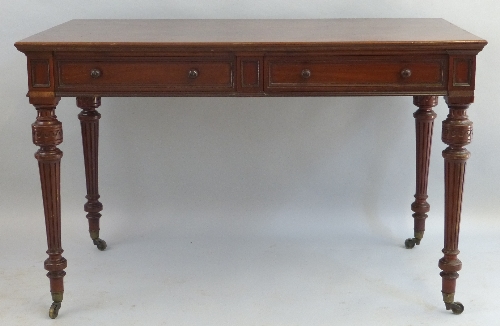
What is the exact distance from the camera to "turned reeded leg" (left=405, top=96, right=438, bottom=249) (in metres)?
3.51

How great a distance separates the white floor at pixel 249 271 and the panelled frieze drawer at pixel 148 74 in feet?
2.75

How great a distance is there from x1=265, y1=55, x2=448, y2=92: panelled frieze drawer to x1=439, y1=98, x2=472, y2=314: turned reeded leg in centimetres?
12

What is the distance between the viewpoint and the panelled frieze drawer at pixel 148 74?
2.85 m

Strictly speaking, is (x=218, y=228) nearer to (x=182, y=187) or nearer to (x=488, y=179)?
(x=182, y=187)

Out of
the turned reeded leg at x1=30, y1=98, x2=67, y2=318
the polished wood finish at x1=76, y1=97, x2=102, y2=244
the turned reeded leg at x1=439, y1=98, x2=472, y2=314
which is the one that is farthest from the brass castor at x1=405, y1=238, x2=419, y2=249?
the turned reeded leg at x1=30, y1=98, x2=67, y2=318

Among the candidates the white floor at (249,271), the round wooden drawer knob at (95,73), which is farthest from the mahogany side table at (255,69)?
the white floor at (249,271)

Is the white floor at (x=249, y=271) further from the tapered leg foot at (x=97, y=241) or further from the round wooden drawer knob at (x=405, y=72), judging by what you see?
the round wooden drawer knob at (x=405, y=72)

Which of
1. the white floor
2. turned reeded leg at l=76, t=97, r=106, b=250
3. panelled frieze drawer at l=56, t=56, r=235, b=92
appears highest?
panelled frieze drawer at l=56, t=56, r=235, b=92

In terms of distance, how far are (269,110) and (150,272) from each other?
956 mm

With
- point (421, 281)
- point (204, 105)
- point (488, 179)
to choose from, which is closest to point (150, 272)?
point (204, 105)

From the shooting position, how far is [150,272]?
3.44 meters

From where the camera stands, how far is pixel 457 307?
3033 millimetres

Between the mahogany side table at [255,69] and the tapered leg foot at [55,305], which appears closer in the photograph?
the mahogany side table at [255,69]

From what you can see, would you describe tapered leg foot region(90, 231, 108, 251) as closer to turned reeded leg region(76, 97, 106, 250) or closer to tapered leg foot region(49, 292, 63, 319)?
turned reeded leg region(76, 97, 106, 250)
